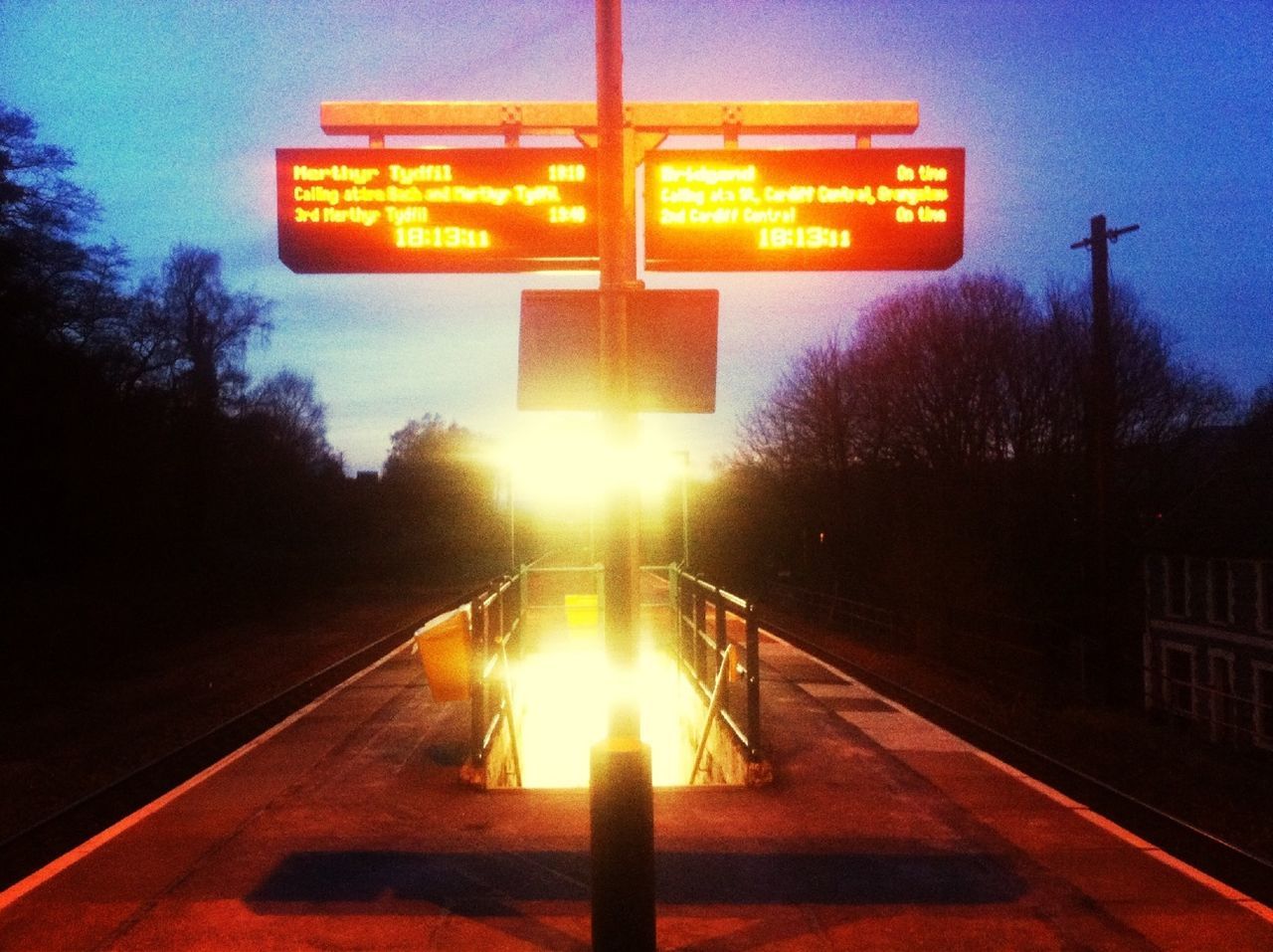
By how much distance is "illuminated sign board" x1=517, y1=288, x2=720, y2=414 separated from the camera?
607 cm

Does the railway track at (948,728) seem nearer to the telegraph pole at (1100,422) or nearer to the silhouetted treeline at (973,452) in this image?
the telegraph pole at (1100,422)

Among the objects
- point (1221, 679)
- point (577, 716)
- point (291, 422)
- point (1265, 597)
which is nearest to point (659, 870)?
point (577, 716)

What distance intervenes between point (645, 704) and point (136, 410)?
27563 mm

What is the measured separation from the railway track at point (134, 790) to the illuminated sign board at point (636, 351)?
4824 mm

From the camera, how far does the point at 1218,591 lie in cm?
2712

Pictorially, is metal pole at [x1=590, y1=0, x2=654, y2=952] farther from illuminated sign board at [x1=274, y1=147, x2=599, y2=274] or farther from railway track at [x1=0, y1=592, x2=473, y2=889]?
railway track at [x1=0, y1=592, x2=473, y2=889]

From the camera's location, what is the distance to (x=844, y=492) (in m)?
43.6

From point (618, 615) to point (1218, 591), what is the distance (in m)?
25.3

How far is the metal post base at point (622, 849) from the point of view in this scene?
5.51 metres

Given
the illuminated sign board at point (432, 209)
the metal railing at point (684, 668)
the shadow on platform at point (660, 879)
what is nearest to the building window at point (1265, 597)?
the metal railing at point (684, 668)

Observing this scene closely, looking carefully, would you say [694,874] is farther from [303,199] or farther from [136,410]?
[136,410]

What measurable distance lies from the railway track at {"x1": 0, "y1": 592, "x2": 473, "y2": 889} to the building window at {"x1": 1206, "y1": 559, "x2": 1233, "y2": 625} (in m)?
19.9

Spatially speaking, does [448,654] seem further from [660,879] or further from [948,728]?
[948,728]

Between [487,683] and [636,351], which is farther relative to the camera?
[487,683]
